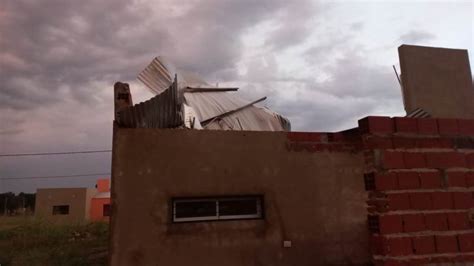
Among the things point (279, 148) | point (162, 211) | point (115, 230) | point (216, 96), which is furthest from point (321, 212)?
point (216, 96)

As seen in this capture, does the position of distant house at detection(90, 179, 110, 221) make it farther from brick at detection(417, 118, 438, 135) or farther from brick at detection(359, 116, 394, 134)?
brick at detection(417, 118, 438, 135)

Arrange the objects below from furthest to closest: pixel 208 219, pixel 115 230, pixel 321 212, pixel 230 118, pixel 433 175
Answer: pixel 230 118, pixel 433 175, pixel 321 212, pixel 208 219, pixel 115 230

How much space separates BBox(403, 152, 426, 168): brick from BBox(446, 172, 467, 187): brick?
40 centimetres

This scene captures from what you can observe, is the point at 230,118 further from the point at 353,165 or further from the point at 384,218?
the point at 384,218

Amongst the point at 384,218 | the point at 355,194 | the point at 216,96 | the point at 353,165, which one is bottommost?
the point at 384,218

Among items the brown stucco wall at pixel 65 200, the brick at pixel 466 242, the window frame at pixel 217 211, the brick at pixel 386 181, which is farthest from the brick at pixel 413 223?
the brown stucco wall at pixel 65 200

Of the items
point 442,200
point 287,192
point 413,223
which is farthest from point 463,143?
point 287,192

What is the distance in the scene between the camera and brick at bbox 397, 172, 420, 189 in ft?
15.0

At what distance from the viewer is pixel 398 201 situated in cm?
452

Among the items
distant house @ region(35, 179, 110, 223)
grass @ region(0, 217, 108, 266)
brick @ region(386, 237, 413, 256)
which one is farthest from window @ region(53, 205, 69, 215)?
brick @ region(386, 237, 413, 256)

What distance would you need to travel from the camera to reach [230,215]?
165 inches

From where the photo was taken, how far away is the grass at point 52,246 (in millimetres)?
9383

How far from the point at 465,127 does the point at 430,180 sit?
1.01 metres

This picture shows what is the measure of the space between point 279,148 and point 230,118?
231 cm
